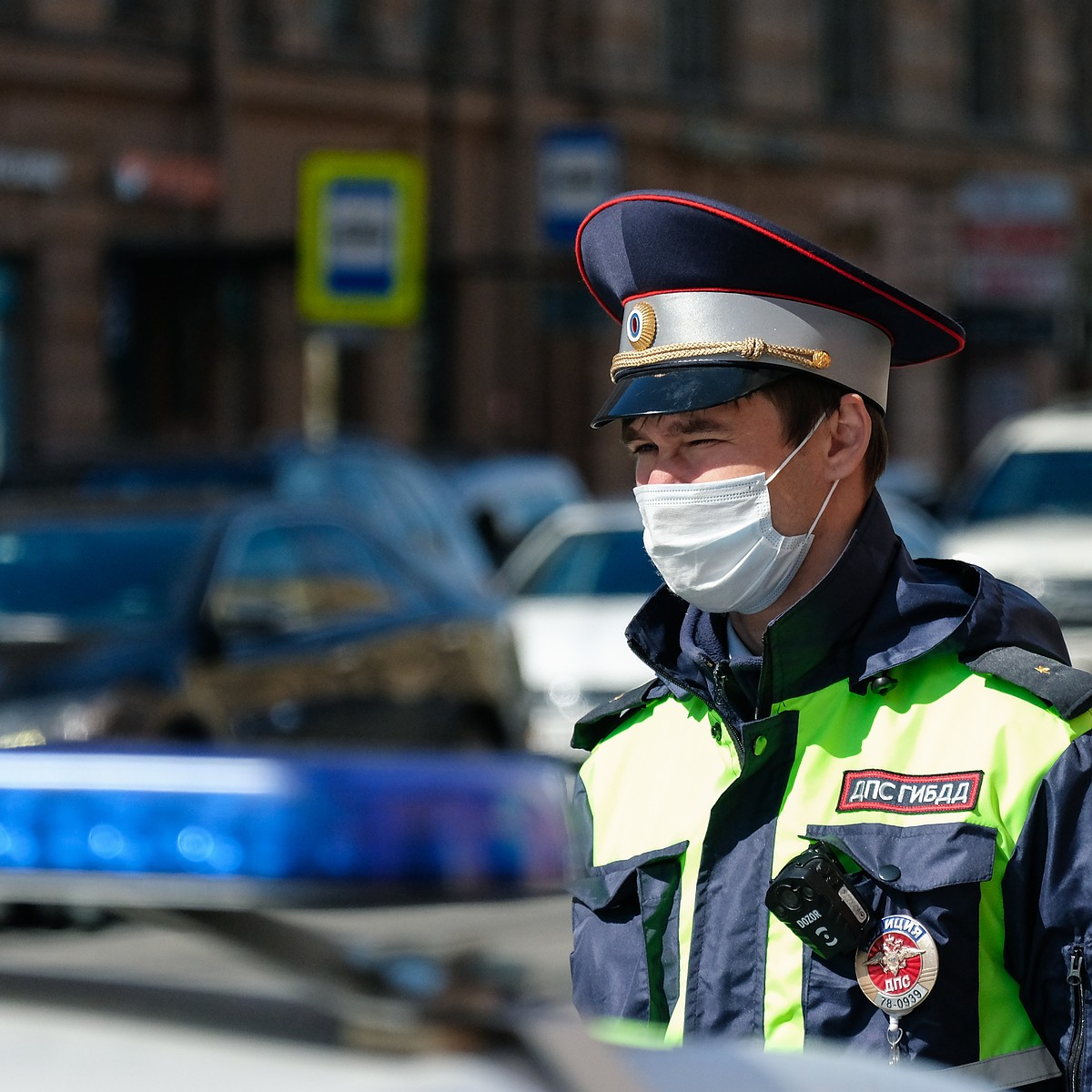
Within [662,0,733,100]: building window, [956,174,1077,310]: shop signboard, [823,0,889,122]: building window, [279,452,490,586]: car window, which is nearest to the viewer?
[279,452,490,586]: car window

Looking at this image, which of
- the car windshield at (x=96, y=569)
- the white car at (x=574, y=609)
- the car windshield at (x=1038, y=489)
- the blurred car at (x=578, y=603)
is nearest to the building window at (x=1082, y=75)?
the car windshield at (x=1038, y=489)

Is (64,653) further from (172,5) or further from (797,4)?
(797,4)

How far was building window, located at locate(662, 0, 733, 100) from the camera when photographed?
26062mm

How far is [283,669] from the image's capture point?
7719mm

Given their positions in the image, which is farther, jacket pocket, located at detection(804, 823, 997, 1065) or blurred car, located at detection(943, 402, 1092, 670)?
blurred car, located at detection(943, 402, 1092, 670)

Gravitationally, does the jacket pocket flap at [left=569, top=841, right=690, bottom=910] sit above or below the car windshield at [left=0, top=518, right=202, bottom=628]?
above

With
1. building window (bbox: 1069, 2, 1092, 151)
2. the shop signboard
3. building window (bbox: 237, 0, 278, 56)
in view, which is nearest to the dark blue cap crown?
building window (bbox: 237, 0, 278, 56)

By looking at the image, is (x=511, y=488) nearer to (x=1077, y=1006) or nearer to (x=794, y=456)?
(x=794, y=456)

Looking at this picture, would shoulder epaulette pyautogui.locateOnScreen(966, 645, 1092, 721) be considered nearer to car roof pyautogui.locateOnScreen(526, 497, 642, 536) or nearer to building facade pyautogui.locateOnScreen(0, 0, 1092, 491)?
car roof pyautogui.locateOnScreen(526, 497, 642, 536)

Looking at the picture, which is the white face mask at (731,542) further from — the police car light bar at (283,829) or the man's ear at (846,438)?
the police car light bar at (283,829)

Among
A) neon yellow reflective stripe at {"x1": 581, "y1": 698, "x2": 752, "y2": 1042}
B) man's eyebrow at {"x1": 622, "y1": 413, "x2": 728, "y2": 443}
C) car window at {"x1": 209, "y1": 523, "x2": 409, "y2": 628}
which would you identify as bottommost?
car window at {"x1": 209, "y1": 523, "x2": 409, "y2": 628}

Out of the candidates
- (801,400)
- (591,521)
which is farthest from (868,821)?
(591,521)

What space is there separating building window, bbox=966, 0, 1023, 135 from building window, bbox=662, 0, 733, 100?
214 inches

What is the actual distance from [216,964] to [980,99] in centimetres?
3125
